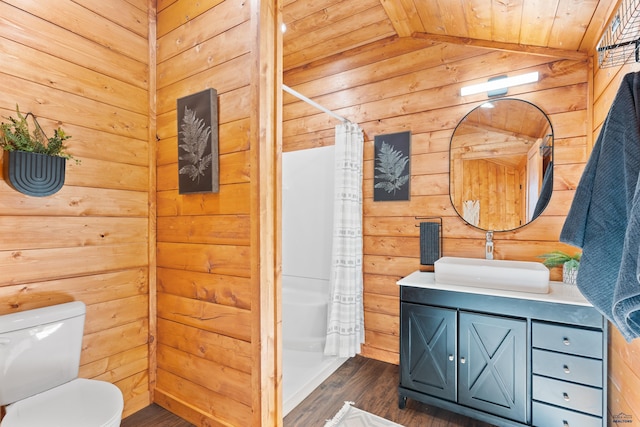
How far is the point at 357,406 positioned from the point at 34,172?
7.21ft

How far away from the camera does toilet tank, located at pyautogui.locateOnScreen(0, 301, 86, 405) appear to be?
1.35 metres

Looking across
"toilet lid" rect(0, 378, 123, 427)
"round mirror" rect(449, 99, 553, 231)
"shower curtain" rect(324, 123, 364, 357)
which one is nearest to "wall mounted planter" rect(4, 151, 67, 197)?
"toilet lid" rect(0, 378, 123, 427)

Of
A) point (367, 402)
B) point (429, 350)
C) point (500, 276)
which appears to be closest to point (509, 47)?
point (500, 276)

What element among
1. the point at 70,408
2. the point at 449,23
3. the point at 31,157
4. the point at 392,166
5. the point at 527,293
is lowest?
the point at 70,408

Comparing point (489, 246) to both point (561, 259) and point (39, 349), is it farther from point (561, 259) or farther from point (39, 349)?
point (39, 349)

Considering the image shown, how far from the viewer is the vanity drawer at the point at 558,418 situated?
1.55 m

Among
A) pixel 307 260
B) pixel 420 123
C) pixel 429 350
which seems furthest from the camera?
pixel 307 260

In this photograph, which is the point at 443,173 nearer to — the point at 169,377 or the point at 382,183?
the point at 382,183

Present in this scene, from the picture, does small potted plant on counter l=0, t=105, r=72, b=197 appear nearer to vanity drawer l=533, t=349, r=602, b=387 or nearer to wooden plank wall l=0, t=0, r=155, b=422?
wooden plank wall l=0, t=0, r=155, b=422

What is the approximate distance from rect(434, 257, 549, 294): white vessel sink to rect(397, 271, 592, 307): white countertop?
0.11ft

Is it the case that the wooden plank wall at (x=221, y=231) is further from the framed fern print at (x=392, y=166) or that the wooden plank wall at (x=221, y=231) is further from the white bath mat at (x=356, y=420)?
the framed fern print at (x=392, y=166)

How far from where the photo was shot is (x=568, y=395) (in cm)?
159

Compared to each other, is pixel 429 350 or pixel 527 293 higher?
pixel 527 293

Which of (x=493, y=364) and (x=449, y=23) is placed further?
(x=449, y=23)
